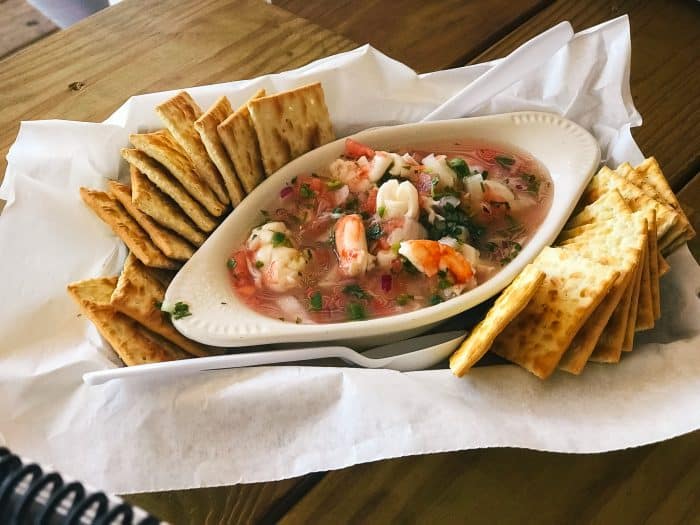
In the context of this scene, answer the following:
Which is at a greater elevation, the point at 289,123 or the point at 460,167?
the point at 289,123

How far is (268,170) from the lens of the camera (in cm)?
171

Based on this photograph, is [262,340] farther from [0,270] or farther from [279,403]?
[0,270]

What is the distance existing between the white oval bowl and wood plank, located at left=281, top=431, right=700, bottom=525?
0.29 meters

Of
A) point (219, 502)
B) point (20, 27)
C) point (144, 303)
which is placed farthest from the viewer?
point (20, 27)

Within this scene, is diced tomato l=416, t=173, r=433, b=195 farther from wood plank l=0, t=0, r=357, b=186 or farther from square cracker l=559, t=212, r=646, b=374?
wood plank l=0, t=0, r=357, b=186

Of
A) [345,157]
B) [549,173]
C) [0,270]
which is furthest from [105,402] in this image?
[549,173]

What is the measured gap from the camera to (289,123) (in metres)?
1.69

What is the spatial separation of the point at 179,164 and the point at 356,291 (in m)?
0.49

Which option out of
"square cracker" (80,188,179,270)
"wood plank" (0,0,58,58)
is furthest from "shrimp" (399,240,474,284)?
"wood plank" (0,0,58,58)

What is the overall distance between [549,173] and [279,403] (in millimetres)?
949

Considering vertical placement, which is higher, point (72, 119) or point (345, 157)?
point (72, 119)

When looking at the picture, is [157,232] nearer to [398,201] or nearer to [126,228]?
[126,228]

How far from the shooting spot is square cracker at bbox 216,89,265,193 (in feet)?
5.16

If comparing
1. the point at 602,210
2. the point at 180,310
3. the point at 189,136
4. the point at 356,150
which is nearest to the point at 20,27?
the point at 189,136
